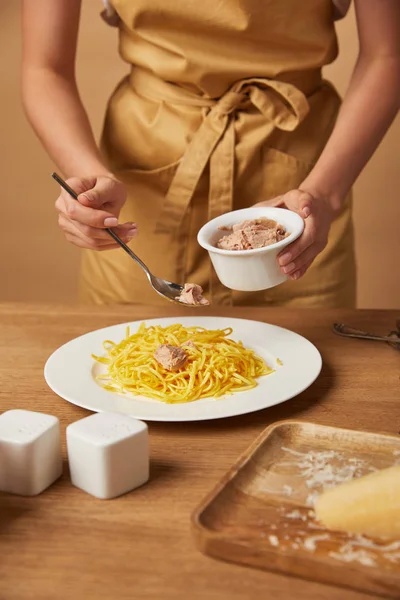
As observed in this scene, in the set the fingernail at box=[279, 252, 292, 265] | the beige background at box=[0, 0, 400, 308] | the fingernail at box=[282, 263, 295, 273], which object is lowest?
the beige background at box=[0, 0, 400, 308]

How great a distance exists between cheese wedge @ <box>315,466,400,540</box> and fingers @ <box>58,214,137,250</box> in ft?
2.35

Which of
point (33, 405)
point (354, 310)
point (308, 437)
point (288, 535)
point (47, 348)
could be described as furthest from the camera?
point (354, 310)

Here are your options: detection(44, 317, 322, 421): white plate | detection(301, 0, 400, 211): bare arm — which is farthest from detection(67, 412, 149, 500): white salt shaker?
detection(301, 0, 400, 211): bare arm

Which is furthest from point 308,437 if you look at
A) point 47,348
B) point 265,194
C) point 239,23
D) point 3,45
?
point 3,45

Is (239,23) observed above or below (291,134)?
above

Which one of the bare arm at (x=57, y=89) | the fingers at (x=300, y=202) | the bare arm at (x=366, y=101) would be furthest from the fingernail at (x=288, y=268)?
the bare arm at (x=57, y=89)

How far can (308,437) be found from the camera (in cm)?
107

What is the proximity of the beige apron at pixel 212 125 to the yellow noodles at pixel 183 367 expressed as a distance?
17.8 inches

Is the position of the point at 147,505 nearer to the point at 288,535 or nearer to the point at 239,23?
the point at 288,535

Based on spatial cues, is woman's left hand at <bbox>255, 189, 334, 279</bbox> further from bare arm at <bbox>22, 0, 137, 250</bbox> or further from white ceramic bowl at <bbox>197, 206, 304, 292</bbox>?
bare arm at <bbox>22, 0, 137, 250</bbox>

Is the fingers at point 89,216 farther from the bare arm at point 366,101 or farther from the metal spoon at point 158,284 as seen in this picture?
the bare arm at point 366,101

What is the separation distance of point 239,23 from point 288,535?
119cm

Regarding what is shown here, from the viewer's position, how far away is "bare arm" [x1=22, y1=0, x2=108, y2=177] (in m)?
1.71

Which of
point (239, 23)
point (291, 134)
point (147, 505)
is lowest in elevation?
point (147, 505)
